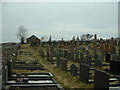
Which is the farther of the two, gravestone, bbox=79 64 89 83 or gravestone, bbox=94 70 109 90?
gravestone, bbox=79 64 89 83

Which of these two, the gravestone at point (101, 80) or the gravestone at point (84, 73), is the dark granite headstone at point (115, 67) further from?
the gravestone at point (101, 80)

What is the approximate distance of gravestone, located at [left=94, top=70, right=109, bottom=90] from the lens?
6.59 metres

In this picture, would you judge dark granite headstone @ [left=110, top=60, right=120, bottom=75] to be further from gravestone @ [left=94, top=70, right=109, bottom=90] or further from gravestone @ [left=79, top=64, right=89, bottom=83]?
gravestone @ [left=94, top=70, right=109, bottom=90]

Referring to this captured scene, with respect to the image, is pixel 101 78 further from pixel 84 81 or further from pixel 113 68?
pixel 113 68

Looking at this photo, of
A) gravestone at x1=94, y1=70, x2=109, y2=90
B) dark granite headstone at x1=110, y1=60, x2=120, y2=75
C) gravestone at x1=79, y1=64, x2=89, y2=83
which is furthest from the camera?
dark granite headstone at x1=110, y1=60, x2=120, y2=75

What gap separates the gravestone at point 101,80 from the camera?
21.6 ft

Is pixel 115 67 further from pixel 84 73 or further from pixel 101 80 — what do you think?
pixel 101 80

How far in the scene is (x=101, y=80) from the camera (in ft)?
22.4

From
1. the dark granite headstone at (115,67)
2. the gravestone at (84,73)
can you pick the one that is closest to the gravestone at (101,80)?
the gravestone at (84,73)

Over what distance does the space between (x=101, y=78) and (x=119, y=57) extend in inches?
251

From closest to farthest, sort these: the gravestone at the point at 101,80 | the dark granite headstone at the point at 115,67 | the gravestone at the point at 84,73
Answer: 1. the gravestone at the point at 101,80
2. the gravestone at the point at 84,73
3. the dark granite headstone at the point at 115,67

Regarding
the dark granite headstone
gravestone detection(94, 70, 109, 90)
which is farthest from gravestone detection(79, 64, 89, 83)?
the dark granite headstone

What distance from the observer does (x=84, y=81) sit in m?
8.52

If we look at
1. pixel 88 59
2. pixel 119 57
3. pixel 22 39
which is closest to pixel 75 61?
pixel 88 59
